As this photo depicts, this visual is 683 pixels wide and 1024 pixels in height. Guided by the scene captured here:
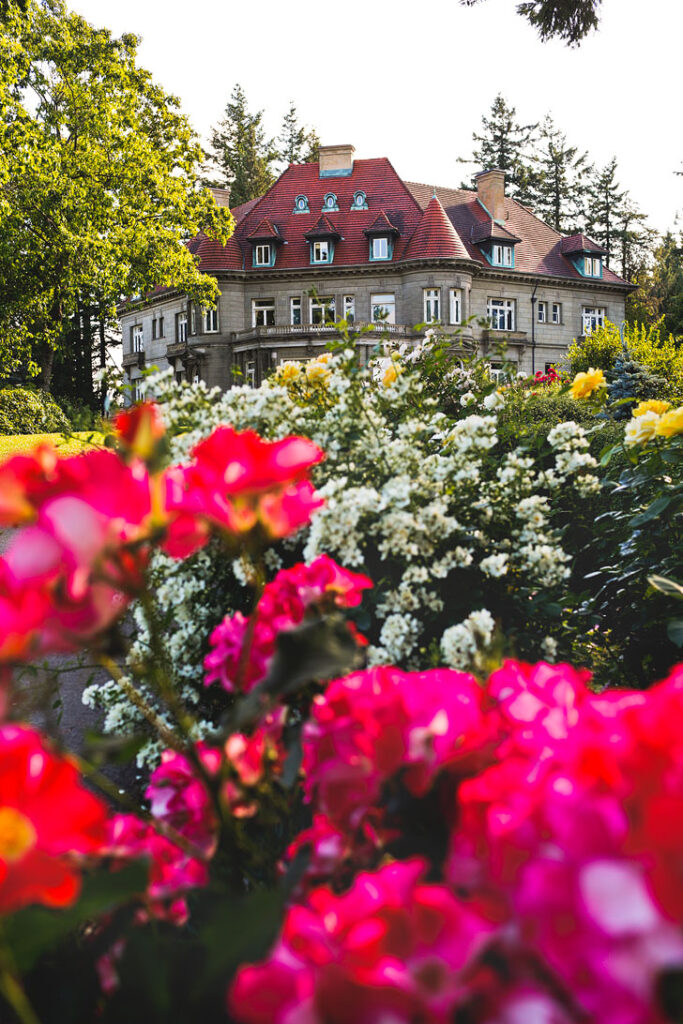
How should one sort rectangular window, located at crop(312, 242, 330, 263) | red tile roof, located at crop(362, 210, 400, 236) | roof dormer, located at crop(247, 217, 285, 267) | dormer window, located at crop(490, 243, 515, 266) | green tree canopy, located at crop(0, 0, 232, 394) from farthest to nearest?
1. dormer window, located at crop(490, 243, 515, 266)
2. rectangular window, located at crop(312, 242, 330, 263)
3. roof dormer, located at crop(247, 217, 285, 267)
4. red tile roof, located at crop(362, 210, 400, 236)
5. green tree canopy, located at crop(0, 0, 232, 394)

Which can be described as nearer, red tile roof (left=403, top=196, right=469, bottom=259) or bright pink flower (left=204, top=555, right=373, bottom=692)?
bright pink flower (left=204, top=555, right=373, bottom=692)

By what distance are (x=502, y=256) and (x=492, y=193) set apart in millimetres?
4042

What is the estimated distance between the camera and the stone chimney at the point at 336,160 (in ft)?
115

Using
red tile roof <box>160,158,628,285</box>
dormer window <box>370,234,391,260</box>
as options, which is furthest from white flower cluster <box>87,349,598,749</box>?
dormer window <box>370,234,391,260</box>

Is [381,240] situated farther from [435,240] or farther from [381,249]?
[435,240]

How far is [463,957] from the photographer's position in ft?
1.73

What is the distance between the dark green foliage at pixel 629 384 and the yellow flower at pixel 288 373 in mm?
4817

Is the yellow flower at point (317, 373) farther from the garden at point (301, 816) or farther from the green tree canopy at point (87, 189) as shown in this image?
the green tree canopy at point (87, 189)

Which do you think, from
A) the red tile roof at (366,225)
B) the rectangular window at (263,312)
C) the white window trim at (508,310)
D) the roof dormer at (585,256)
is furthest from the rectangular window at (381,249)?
the roof dormer at (585,256)

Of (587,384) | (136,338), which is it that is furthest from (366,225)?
(587,384)

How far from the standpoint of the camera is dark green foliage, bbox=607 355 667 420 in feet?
27.1

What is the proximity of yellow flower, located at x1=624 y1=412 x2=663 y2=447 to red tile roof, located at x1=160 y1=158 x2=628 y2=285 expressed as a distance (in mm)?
31039

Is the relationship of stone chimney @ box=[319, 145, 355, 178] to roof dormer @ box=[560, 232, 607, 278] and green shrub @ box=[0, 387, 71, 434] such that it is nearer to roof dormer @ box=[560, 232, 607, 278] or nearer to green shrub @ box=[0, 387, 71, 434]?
roof dormer @ box=[560, 232, 607, 278]

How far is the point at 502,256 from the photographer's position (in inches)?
1396
